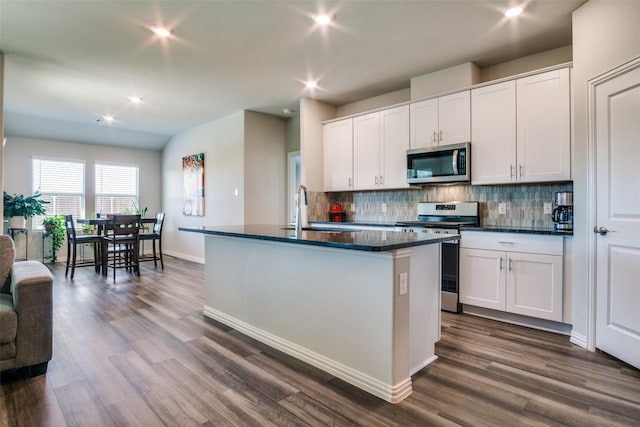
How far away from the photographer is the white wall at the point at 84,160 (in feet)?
21.0

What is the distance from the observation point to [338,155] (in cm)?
504

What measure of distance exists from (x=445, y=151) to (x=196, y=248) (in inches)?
196

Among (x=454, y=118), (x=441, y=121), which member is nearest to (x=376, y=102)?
(x=441, y=121)

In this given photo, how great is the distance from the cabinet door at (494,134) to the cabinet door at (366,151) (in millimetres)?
1255

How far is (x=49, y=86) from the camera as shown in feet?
14.9

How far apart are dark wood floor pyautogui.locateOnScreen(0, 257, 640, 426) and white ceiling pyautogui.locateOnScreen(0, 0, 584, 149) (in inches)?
104

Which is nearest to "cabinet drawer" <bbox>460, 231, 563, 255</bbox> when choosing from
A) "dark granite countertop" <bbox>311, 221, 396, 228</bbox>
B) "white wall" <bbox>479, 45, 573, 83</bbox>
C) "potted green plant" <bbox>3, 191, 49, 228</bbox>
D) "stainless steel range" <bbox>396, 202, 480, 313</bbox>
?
"stainless steel range" <bbox>396, 202, 480, 313</bbox>

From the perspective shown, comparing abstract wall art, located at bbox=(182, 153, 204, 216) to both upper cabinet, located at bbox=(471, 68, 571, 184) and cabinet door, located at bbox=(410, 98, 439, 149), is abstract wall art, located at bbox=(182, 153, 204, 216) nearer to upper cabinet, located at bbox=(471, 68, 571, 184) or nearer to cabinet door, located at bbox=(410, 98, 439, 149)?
cabinet door, located at bbox=(410, 98, 439, 149)

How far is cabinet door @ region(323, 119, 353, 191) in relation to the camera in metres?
4.91

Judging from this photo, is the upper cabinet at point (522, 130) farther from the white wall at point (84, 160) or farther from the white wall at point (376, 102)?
the white wall at point (84, 160)

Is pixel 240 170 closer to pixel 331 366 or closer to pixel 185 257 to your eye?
pixel 185 257

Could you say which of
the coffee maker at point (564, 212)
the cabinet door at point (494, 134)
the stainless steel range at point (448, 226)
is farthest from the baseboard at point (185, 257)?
the coffee maker at point (564, 212)

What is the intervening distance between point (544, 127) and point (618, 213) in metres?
1.10

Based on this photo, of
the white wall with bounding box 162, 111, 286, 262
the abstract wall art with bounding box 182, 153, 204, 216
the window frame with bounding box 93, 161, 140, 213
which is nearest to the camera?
the white wall with bounding box 162, 111, 286, 262
